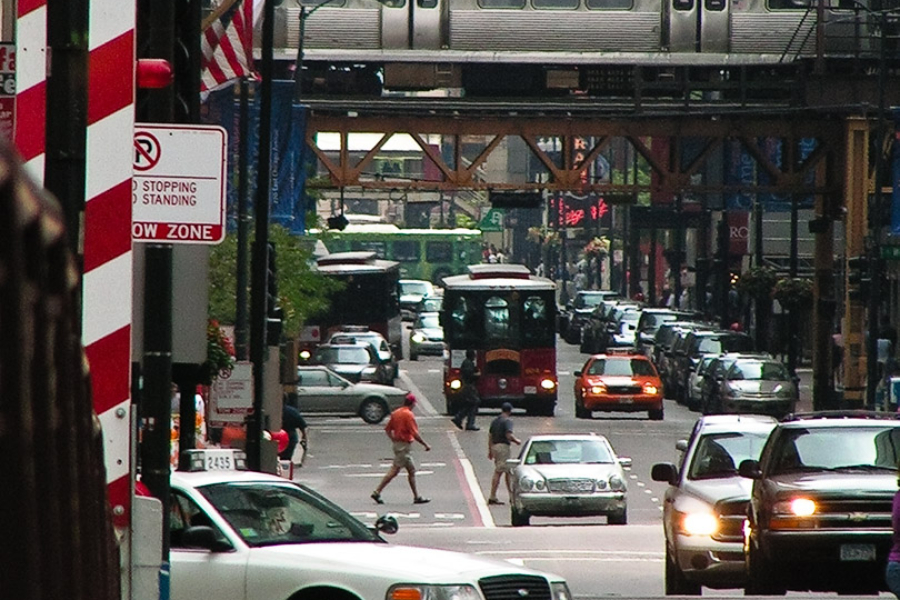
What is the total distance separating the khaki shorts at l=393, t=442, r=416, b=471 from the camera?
31125 millimetres

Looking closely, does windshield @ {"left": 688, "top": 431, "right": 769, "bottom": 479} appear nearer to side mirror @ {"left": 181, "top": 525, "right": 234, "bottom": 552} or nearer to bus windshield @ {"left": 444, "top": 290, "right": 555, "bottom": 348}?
side mirror @ {"left": 181, "top": 525, "right": 234, "bottom": 552}

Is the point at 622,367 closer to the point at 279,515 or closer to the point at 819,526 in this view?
the point at 819,526

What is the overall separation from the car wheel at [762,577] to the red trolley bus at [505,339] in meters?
33.6

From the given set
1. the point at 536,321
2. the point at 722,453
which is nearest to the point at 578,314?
the point at 536,321

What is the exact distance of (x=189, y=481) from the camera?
1170cm

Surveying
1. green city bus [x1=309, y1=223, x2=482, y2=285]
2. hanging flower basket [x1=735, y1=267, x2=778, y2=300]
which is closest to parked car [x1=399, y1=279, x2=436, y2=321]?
green city bus [x1=309, y1=223, x2=482, y2=285]

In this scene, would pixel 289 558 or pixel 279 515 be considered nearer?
pixel 289 558

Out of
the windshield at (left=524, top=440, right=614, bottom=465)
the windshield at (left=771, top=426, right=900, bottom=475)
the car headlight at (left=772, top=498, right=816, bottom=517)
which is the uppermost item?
the windshield at (left=771, top=426, right=900, bottom=475)

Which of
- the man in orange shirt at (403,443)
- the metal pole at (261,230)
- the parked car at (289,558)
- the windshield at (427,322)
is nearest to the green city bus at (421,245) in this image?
the windshield at (427,322)

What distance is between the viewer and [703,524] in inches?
688

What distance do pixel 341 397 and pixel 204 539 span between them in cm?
3728

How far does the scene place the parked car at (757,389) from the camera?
148 feet

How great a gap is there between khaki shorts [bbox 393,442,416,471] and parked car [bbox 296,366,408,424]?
16.3 meters

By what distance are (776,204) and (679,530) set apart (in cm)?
4970
